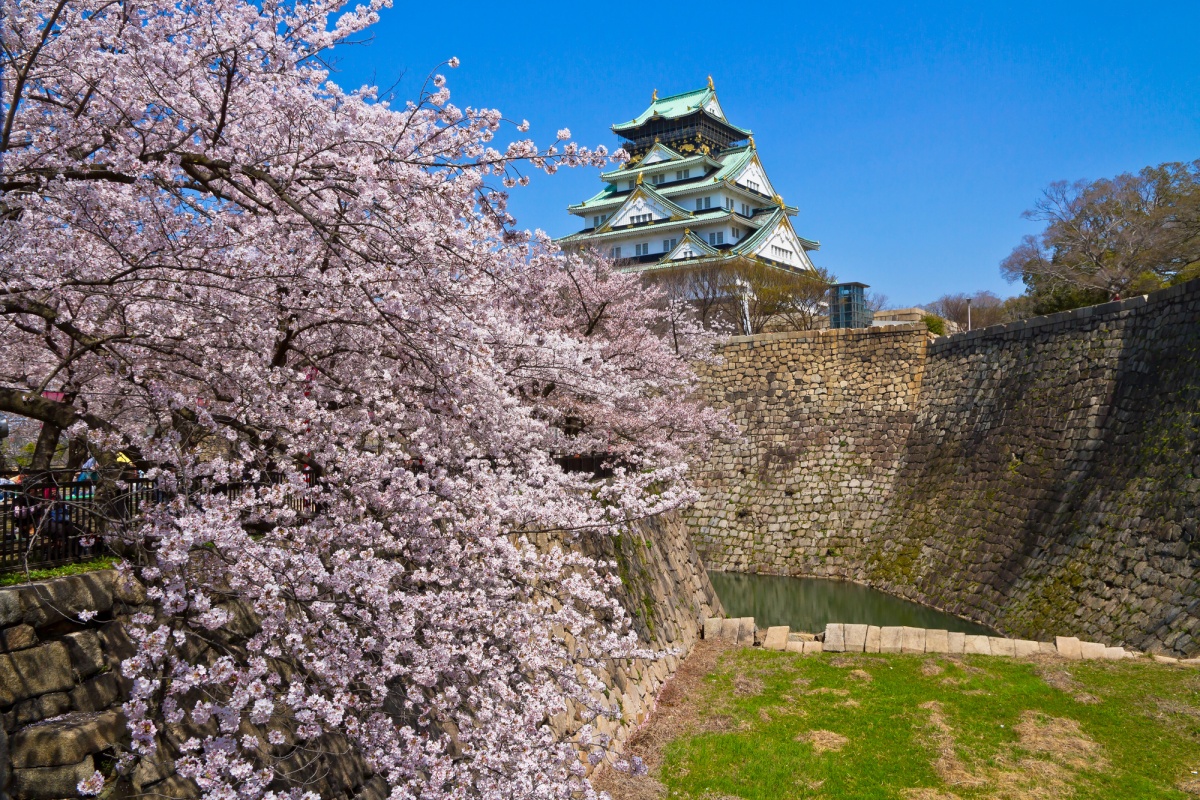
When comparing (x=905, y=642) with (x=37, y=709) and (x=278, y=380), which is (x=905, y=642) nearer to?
(x=278, y=380)

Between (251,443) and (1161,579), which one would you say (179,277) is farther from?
(1161,579)

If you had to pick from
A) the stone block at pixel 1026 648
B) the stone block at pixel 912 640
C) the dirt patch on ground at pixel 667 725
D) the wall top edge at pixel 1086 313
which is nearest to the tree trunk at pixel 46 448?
the dirt patch on ground at pixel 667 725

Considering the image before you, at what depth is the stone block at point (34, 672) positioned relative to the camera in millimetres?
3332

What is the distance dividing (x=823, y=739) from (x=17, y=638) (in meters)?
7.44

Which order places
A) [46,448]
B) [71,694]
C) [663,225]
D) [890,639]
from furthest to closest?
1. [663,225]
2. [890,639]
3. [46,448]
4. [71,694]

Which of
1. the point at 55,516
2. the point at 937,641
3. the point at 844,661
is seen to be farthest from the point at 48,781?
the point at 937,641

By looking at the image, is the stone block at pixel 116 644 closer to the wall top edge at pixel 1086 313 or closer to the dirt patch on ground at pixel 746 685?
the dirt patch on ground at pixel 746 685

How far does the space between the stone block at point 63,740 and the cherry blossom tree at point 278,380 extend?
0.56 feet

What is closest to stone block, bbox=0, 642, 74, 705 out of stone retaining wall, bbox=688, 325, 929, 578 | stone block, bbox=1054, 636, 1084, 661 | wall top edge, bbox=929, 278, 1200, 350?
stone block, bbox=1054, 636, 1084, 661

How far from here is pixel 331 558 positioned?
4.31 meters

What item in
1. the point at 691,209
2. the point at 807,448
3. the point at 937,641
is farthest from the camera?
the point at 691,209

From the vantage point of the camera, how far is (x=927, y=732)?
28.4 ft

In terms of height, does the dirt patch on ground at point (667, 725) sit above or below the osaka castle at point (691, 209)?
below

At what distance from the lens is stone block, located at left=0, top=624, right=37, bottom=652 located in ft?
11.0
